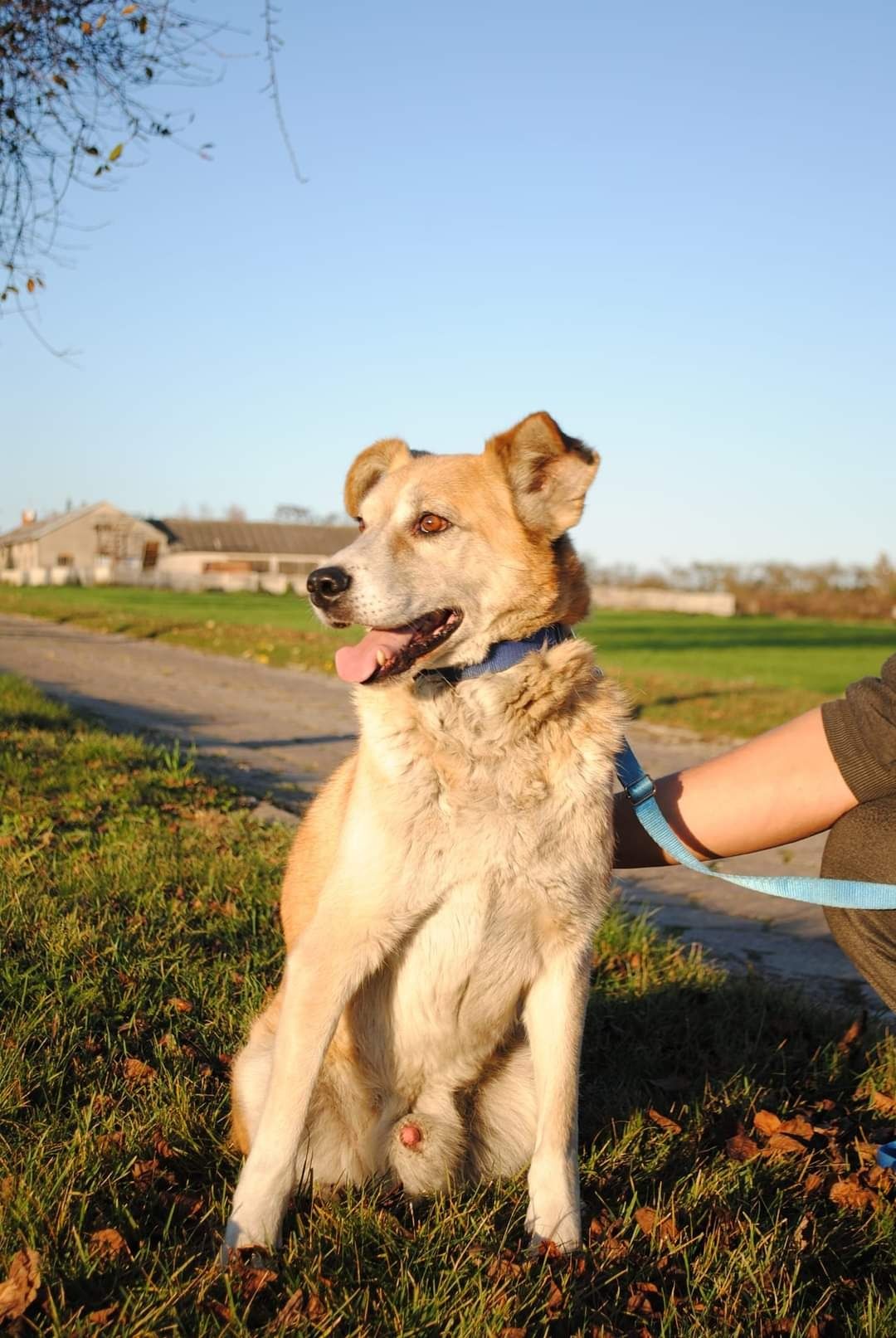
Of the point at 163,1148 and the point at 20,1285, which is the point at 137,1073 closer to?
the point at 163,1148

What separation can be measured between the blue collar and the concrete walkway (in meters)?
2.44

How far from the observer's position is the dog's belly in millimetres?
2820

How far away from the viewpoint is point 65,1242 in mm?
2352

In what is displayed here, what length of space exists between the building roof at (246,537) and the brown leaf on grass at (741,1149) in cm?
9659

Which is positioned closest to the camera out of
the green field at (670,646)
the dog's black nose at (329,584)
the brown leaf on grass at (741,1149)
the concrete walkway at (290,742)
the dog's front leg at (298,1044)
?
the dog's front leg at (298,1044)

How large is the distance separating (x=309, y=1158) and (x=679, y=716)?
43.0 ft

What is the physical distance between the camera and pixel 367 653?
3094 mm

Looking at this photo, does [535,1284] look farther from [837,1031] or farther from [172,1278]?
[837,1031]

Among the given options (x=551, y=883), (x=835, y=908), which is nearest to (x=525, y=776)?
(x=551, y=883)

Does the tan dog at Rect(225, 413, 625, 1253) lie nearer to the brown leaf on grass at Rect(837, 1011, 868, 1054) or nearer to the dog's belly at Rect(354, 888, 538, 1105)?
the dog's belly at Rect(354, 888, 538, 1105)

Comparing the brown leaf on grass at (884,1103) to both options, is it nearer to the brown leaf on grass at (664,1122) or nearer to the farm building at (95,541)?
the brown leaf on grass at (664,1122)

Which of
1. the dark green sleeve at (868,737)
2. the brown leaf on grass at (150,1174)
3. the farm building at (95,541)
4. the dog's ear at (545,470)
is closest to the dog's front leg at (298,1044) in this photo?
the brown leaf on grass at (150,1174)

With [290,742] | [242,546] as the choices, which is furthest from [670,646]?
[242,546]

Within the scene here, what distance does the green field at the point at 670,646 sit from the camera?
1692 cm
